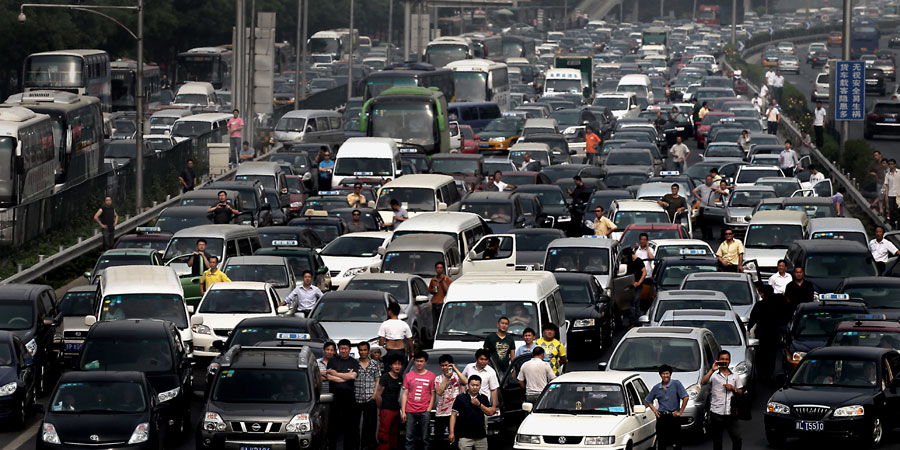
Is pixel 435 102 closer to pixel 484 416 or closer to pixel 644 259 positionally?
pixel 644 259

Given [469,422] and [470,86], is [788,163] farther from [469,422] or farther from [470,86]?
[469,422]

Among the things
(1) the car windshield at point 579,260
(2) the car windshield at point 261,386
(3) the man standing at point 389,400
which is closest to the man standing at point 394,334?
(3) the man standing at point 389,400

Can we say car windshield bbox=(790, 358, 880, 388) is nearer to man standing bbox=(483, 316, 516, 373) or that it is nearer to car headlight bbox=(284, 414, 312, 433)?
man standing bbox=(483, 316, 516, 373)

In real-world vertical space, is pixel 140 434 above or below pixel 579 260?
below

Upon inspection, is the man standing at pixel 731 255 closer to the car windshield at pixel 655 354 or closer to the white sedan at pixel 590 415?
the car windshield at pixel 655 354

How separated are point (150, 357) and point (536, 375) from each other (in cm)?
520

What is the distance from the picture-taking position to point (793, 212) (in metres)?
34.7

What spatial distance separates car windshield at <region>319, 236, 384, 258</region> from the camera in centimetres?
3250

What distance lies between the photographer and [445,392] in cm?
1931

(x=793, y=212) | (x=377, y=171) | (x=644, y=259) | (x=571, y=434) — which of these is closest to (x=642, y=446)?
(x=571, y=434)

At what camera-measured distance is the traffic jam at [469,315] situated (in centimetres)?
1944

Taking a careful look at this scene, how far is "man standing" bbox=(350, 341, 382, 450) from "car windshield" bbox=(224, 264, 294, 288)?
9.13 m

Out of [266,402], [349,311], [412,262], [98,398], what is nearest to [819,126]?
[412,262]

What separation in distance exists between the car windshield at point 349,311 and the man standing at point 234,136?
3088cm
